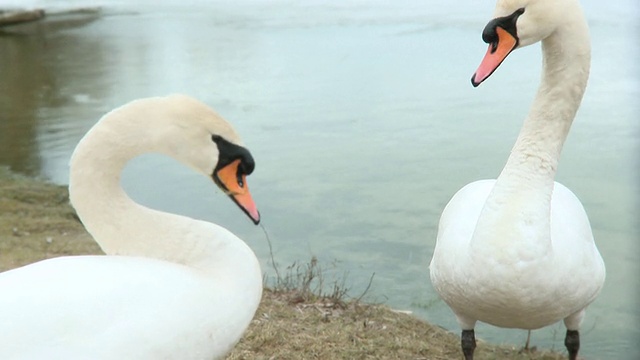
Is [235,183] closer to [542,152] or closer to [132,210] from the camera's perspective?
[132,210]

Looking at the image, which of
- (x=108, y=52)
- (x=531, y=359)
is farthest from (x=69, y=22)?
(x=531, y=359)

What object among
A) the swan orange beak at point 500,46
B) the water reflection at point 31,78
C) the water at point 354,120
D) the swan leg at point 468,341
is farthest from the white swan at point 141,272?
the water reflection at point 31,78

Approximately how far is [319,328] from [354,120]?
5649 mm

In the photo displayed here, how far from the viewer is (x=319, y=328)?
409cm

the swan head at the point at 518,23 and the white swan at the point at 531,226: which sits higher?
the swan head at the point at 518,23

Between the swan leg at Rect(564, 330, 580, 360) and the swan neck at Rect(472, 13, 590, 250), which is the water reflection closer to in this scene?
the swan leg at Rect(564, 330, 580, 360)

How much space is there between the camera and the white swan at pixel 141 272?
226 cm

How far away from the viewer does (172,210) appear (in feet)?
23.0

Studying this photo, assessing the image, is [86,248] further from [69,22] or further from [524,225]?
[69,22]

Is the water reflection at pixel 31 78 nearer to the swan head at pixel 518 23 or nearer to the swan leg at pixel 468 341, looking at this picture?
the swan leg at pixel 468 341

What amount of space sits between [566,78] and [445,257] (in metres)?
0.81

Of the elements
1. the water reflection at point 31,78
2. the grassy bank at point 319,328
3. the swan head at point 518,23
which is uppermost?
the swan head at point 518,23

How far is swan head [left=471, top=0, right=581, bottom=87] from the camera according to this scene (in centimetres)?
310

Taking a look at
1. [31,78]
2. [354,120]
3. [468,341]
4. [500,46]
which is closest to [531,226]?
[500,46]
